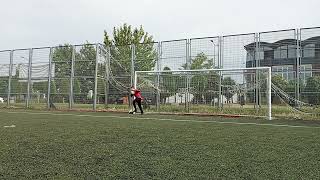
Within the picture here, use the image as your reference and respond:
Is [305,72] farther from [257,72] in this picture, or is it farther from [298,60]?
[257,72]

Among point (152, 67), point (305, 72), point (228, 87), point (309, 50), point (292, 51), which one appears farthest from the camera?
point (152, 67)

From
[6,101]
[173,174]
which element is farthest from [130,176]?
[6,101]

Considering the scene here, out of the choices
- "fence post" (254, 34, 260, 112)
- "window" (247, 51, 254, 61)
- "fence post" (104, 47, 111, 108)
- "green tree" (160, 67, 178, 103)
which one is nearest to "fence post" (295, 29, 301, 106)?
"fence post" (254, 34, 260, 112)

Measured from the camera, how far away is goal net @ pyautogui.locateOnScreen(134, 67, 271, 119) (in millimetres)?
18933

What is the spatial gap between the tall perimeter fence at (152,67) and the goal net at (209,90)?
0.06 metres

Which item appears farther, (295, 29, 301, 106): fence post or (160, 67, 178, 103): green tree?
(160, 67, 178, 103): green tree

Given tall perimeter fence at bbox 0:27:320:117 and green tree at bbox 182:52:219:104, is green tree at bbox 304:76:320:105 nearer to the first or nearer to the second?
tall perimeter fence at bbox 0:27:320:117

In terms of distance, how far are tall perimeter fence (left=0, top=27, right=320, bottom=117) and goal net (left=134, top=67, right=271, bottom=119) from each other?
58 millimetres

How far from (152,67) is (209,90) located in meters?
4.34

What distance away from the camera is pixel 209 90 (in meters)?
20.8

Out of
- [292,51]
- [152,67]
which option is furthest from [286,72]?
[152,67]

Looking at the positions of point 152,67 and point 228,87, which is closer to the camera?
point 228,87

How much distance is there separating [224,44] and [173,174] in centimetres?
1800

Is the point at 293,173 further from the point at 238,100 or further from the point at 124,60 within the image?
the point at 124,60
